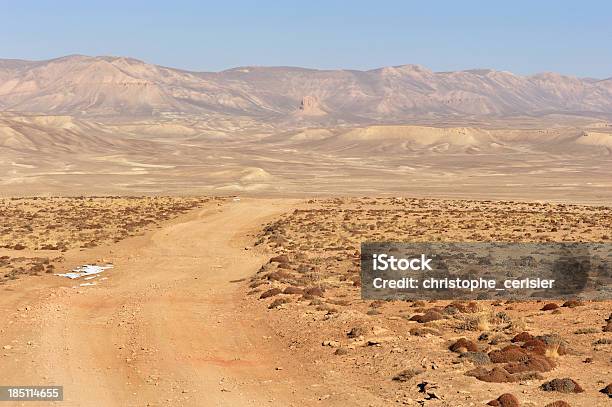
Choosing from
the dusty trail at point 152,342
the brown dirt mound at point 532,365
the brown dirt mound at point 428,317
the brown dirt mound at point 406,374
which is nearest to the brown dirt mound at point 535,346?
the brown dirt mound at point 532,365

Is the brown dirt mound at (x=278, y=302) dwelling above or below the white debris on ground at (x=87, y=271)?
above

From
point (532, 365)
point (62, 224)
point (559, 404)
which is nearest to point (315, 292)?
point (532, 365)

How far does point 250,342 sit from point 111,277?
1425 centimetres

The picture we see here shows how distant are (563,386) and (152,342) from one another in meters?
11.5

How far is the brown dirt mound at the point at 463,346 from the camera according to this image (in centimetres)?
1852

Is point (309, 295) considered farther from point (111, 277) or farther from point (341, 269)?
point (111, 277)

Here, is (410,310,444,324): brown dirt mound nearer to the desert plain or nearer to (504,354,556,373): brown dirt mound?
the desert plain

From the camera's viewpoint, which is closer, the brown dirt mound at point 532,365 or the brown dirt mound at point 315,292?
the brown dirt mound at point 532,365

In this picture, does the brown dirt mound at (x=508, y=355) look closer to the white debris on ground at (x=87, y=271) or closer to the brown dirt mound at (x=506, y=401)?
the brown dirt mound at (x=506, y=401)

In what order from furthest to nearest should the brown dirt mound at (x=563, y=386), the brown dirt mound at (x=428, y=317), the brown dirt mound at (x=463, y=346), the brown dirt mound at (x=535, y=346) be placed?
1. the brown dirt mound at (x=428, y=317)
2. the brown dirt mound at (x=463, y=346)
3. the brown dirt mound at (x=535, y=346)
4. the brown dirt mound at (x=563, y=386)

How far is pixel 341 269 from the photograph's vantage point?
33.3 m

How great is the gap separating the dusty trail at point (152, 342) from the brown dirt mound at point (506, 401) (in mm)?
4082

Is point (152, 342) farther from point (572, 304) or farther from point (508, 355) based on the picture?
point (572, 304)

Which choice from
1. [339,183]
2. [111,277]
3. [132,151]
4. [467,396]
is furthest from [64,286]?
[132,151]
